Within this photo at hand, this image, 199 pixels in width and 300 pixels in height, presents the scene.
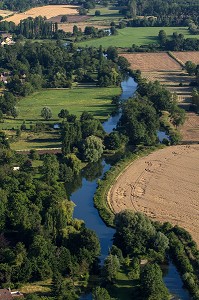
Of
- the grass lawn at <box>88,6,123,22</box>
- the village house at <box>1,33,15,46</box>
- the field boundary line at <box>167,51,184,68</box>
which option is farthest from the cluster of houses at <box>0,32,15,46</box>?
the field boundary line at <box>167,51,184,68</box>

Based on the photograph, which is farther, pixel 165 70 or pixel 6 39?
pixel 6 39

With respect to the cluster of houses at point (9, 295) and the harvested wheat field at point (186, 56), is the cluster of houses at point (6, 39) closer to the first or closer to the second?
the harvested wheat field at point (186, 56)

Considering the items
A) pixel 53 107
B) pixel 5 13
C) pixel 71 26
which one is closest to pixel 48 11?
pixel 5 13

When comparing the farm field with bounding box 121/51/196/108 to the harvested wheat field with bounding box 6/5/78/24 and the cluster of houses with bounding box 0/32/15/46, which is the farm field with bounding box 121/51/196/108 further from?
the harvested wheat field with bounding box 6/5/78/24

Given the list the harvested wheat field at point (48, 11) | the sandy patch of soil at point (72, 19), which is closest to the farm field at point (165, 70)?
the sandy patch of soil at point (72, 19)

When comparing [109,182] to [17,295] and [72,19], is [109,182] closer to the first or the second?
[17,295]

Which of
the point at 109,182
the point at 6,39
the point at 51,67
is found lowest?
the point at 109,182

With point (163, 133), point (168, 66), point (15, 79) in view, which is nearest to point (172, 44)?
point (168, 66)
